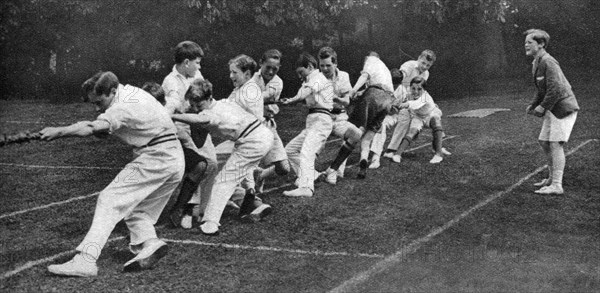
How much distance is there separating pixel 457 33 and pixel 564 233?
21881 mm

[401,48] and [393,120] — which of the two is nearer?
[393,120]

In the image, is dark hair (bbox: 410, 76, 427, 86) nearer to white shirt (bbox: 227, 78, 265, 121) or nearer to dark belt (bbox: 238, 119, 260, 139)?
white shirt (bbox: 227, 78, 265, 121)

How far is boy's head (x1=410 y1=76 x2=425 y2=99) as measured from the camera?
1113cm

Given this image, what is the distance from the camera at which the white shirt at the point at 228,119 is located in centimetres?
699

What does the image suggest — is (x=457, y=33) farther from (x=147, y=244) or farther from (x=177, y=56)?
(x=147, y=244)

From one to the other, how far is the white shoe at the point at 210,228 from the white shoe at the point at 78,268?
145cm

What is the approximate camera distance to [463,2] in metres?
23.6

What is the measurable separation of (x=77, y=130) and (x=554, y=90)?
5.81 m

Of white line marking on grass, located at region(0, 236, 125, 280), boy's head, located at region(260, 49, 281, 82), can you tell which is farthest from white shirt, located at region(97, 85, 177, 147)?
boy's head, located at region(260, 49, 281, 82)

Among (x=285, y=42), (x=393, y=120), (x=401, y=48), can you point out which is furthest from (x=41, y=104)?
(x=393, y=120)

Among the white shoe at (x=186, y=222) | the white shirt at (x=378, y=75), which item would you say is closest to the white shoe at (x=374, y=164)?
the white shirt at (x=378, y=75)

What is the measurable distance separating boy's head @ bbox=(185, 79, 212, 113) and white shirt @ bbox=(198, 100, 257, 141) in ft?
0.32

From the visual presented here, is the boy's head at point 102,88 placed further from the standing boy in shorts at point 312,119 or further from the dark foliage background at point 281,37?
the dark foliage background at point 281,37

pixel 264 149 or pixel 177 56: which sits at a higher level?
pixel 177 56
